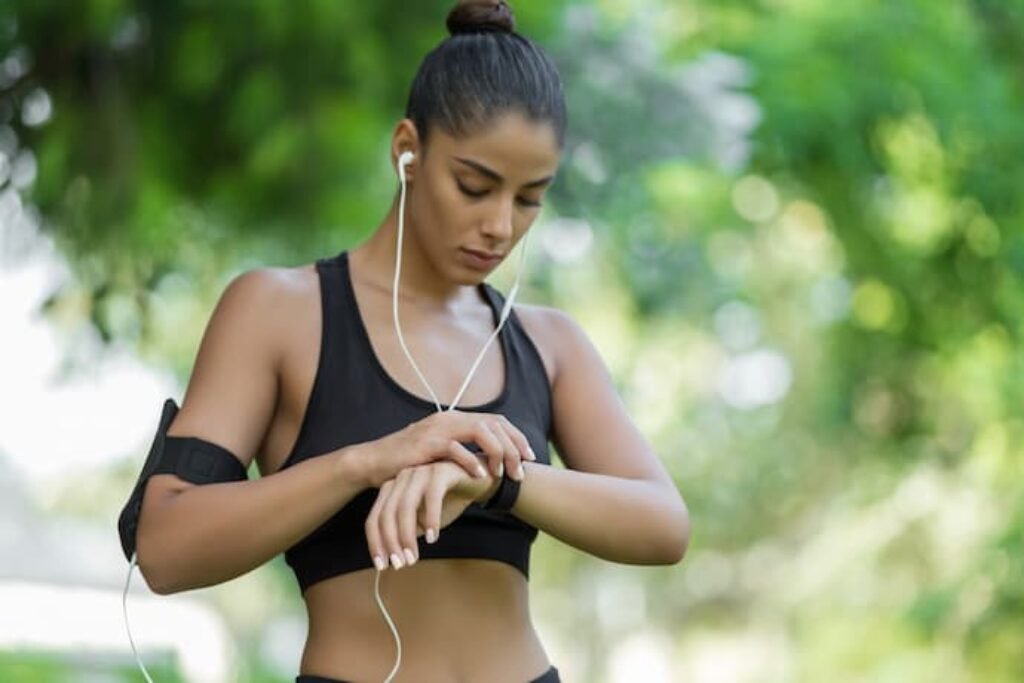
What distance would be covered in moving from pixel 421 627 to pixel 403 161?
592mm

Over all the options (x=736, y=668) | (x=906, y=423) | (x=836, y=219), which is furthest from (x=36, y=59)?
(x=736, y=668)

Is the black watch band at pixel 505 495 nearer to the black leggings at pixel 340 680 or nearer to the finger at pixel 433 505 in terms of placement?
the finger at pixel 433 505

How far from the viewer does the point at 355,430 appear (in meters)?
2.57

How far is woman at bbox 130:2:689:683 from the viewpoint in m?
2.41

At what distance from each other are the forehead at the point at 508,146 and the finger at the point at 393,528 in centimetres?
49

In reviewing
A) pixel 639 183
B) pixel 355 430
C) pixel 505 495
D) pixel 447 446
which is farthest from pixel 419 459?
pixel 639 183

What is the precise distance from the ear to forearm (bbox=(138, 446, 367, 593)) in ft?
1.58

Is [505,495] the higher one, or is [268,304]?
[268,304]

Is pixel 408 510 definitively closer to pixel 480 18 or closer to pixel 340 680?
pixel 340 680

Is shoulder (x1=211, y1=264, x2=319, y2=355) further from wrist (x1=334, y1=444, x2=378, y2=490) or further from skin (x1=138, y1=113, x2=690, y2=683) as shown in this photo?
wrist (x1=334, y1=444, x2=378, y2=490)

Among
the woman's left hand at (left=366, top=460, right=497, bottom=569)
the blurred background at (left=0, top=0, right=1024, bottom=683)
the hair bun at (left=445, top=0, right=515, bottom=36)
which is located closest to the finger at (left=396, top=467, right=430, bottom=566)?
the woman's left hand at (left=366, top=460, right=497, bottom=569)

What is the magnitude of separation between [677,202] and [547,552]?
1600cm

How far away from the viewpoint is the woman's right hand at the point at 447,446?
7.61 feet

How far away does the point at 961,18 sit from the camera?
27.7 feet
